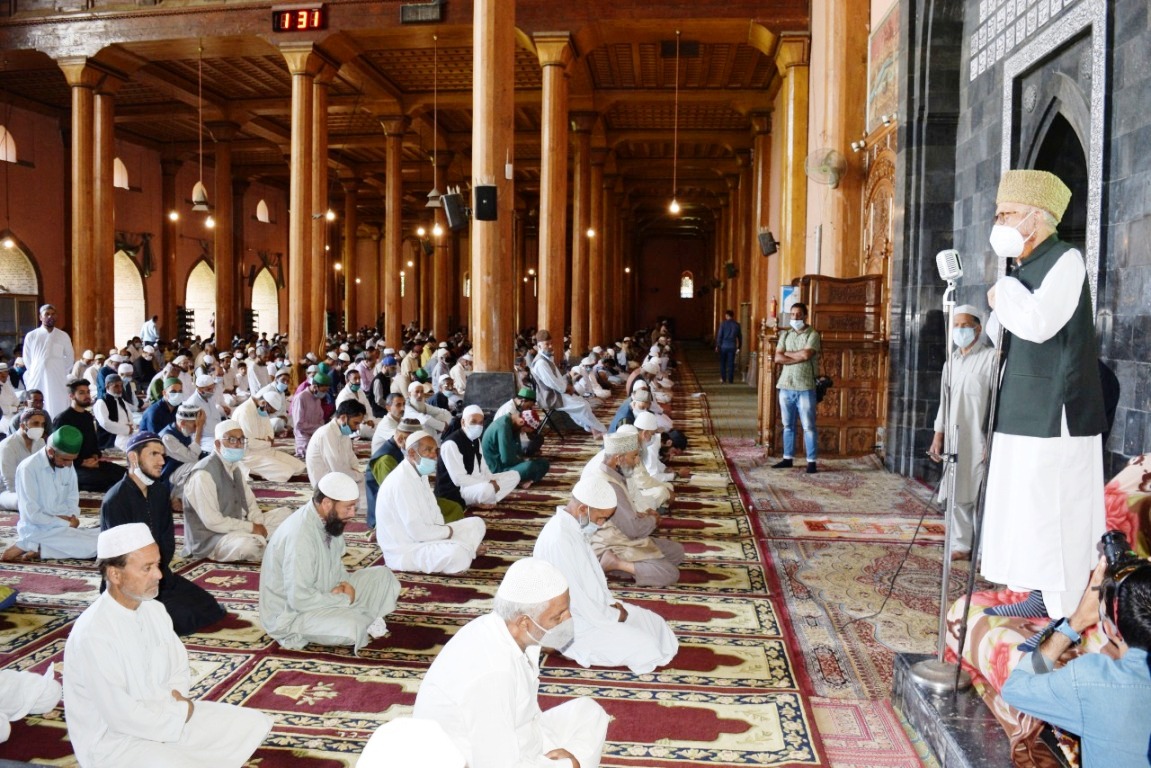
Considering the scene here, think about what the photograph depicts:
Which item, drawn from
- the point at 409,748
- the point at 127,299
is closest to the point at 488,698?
the point at 409,748

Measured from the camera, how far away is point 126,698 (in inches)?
101

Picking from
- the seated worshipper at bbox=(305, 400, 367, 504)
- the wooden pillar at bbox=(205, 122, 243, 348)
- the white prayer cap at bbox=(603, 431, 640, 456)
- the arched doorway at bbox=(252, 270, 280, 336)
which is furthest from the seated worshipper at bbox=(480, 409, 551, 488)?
the arched doorway at bbox=(252, 270, 280, 336)

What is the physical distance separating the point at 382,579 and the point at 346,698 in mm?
795

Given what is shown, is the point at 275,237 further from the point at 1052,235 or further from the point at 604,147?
the point at 1052,235

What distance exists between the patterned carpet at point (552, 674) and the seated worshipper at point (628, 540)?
0.09 m

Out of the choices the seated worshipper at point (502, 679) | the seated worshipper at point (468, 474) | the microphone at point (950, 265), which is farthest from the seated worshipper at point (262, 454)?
the microphone at point (950, 265)

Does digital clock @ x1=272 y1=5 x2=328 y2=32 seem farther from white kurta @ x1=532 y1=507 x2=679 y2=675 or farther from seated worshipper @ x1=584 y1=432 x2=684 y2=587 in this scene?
white kurta @ x1=532 y1=507 x2=679 y2=675

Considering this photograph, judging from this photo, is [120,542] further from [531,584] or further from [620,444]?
[620,444]

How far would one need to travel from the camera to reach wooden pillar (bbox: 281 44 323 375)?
1227 centimetres

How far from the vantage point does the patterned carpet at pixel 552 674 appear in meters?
2.94

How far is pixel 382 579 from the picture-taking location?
4059mm

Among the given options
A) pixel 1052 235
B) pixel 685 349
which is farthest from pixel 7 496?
pixel 685 349

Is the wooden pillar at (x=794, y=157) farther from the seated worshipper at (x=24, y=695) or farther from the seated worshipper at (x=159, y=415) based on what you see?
the seated worshipper at (x=24, y=695)

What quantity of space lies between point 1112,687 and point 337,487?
2.74 meters
